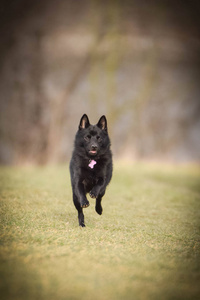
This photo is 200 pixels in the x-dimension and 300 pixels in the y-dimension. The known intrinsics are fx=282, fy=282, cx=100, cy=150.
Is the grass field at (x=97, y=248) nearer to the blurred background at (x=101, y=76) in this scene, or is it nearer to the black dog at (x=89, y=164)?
the black dog at (x=89, y=164)

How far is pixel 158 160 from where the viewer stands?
1088cm

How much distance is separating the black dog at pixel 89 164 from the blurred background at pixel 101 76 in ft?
18.4

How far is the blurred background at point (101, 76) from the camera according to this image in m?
9.44

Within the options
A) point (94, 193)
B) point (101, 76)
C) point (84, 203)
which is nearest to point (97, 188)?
point (94, 193)

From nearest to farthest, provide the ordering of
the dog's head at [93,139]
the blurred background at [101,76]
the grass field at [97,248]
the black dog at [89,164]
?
the grass field at [97,248]
the black dog at [89,164]
the dog's head at [93,139]
the blurred background at [101,76]

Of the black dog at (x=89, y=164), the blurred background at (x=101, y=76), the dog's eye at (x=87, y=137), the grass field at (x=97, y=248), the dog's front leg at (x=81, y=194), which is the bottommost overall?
the grass field at (x=97, y=248)

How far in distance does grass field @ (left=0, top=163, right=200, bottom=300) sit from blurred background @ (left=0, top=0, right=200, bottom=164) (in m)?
4.94

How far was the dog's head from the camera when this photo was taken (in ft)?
11.4

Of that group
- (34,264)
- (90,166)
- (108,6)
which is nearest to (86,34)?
(108,6)

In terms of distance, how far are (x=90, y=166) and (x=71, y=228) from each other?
77 centimetres

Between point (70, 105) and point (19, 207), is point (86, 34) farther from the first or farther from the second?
point (19, 207)

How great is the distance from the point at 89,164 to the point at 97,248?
117 cm

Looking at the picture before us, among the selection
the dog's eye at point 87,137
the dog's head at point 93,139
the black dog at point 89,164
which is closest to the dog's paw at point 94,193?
the black dog at point 89,164

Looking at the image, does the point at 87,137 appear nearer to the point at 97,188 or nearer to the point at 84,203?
the point at 97,188
